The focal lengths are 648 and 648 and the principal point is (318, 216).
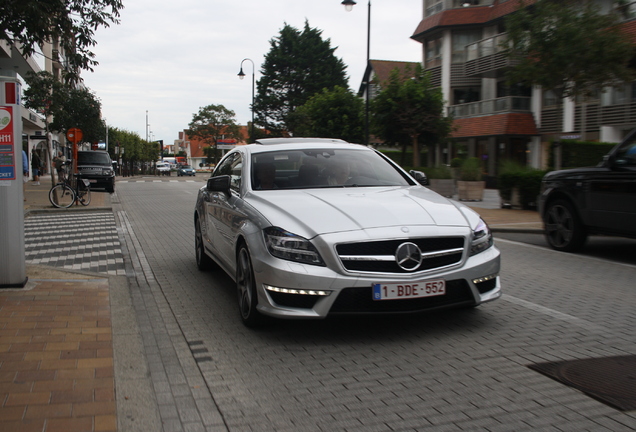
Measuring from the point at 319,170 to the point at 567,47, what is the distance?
13.6 metres

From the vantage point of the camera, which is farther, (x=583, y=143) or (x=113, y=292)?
(x=583, y=143)

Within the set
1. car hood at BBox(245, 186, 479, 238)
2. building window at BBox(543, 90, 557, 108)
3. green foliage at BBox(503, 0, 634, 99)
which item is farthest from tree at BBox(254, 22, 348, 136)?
car hood at BBox(245, 186, 479, 238)

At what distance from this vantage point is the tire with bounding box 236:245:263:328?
16.6ft

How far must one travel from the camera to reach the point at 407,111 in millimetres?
27859

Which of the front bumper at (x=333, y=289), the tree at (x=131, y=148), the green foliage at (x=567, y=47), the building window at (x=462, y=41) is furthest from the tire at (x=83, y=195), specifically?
the tree at (x=131, y=148)

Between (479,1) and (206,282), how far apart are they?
117ft

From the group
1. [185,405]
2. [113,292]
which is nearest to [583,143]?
[113,292]

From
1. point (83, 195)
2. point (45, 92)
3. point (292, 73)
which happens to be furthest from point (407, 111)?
point (292, 73)

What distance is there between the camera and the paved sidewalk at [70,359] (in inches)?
133

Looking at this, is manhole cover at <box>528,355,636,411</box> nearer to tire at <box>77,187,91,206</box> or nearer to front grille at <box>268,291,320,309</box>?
front grille at <box>268,291,320,309</box>

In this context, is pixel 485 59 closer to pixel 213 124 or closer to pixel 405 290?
pixel 405 290

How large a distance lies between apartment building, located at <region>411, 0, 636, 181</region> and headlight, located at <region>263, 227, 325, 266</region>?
88.6 feet

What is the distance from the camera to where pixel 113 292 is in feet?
21.7

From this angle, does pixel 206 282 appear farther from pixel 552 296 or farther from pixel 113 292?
pixel 552 296
